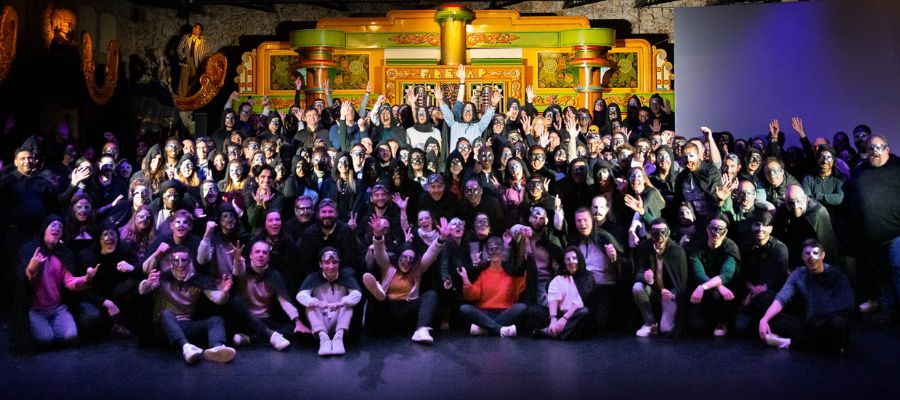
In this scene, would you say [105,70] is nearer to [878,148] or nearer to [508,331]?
[508,331]

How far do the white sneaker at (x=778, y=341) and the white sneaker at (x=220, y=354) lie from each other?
3.42 meters

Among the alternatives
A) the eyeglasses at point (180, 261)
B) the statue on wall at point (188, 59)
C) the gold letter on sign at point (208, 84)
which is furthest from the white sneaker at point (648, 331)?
the statue on wall at point (188, 59)

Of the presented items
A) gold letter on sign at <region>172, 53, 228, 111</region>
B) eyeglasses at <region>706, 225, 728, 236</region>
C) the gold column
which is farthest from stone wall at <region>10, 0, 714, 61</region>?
eyeglasses at <region>706, 225, 728, 236</region>

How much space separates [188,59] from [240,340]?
8.48 m

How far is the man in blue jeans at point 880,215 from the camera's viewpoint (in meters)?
6.37

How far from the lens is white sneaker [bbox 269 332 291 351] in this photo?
17.7 feet

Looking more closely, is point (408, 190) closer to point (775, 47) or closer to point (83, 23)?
point (775, 47)

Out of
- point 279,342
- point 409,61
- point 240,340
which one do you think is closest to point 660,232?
point 279,342

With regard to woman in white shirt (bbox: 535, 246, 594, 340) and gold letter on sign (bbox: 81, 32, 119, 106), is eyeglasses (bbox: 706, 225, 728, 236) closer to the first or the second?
woman in white shirt (bbox: 535, 246, 594, 340)

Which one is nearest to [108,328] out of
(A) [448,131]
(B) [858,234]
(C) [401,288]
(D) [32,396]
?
(D) [32,396]

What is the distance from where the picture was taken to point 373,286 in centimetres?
574

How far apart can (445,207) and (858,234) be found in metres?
3.30

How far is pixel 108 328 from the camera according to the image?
5883 millimetres

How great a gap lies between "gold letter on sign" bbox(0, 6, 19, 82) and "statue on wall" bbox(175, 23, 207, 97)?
382 centimetres
